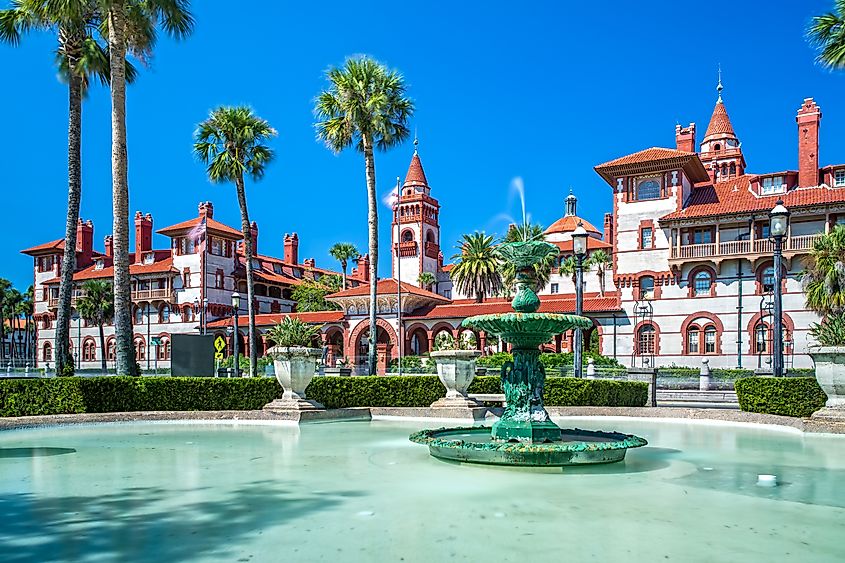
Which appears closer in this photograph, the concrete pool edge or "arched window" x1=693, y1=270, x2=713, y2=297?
the concrete pool edge

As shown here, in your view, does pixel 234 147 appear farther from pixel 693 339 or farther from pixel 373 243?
pixel 693 339

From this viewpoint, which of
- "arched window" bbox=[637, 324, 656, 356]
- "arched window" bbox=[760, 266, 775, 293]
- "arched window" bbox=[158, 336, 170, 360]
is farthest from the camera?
"arched window" bbox=[158, 336, 170, 360]

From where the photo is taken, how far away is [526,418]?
481 inches

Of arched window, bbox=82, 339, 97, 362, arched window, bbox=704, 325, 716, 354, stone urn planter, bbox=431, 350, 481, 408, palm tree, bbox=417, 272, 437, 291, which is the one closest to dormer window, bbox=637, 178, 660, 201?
arched window, bbox=704, 325, 716, 354

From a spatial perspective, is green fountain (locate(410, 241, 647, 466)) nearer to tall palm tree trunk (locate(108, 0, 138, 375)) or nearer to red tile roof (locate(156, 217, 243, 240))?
tall palm tree trunk (locate(108, 0, 138, 375))

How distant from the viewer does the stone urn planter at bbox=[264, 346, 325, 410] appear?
62.8 ft

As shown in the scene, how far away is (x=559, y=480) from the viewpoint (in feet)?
32.0

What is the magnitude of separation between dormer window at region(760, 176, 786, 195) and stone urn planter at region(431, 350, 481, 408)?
3356 cm

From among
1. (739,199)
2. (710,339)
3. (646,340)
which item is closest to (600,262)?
(646,340)

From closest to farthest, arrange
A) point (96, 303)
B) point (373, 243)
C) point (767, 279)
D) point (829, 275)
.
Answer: point (373, 243) < point (829, 275) < point (767, 279) < point (96, 303)

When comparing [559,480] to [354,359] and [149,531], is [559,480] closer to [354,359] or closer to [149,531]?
[149,531]

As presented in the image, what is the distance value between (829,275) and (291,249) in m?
60.1

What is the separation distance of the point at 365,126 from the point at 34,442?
21363 millimetres

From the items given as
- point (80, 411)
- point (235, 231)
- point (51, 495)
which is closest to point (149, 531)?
point (51, 495)
